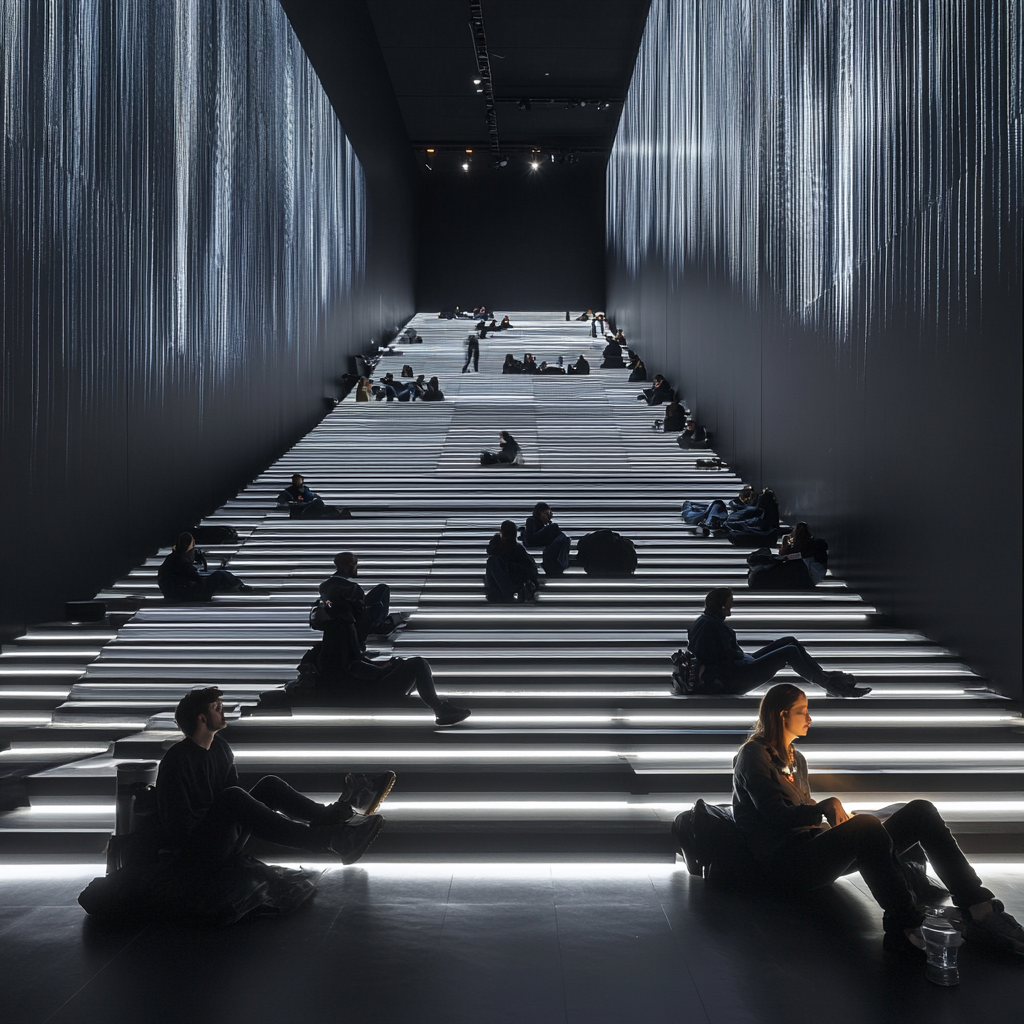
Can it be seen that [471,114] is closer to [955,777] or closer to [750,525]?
[750,525]

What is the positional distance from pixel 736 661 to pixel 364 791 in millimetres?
2742

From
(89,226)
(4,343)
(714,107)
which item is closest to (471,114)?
(714,107)

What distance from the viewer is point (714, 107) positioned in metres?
15.6

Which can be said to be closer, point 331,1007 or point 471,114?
point 331,1007

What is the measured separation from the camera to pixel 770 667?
6297 millimetres

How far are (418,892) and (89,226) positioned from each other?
7443 mm

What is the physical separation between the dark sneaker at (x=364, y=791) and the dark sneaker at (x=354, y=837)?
0.15 meters

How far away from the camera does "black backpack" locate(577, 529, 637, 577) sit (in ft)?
31.4

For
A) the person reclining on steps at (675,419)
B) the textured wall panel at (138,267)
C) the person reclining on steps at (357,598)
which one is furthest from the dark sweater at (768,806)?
the person reclining on steps at (675,419)

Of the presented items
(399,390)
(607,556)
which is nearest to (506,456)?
(607,556)

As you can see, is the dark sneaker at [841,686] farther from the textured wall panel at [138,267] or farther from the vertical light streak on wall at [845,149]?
the textured wall panel at [138,267]

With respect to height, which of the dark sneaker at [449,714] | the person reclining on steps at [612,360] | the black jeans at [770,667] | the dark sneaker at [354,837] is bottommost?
the dark sneaker at [354,837]

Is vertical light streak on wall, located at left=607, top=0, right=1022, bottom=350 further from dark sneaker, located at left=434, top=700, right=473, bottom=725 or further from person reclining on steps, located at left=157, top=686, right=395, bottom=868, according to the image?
person reclining on steps, located at left=157, top=686, right=395, bottom=868

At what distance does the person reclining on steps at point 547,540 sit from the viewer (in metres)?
9.50
